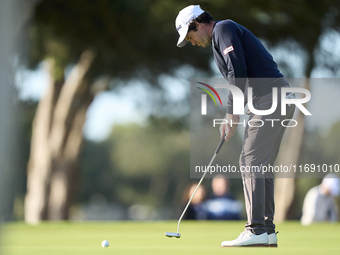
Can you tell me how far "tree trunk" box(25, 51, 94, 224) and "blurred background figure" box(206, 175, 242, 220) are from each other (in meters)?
6.34

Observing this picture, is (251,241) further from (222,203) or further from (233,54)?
(222,203)

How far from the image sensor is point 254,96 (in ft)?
13.6

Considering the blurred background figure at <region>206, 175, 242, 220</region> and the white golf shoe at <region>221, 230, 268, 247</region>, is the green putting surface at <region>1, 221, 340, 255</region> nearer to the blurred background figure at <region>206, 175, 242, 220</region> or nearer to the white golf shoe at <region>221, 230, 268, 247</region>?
the white golf shoe at <region>221, 230, 268, 247</region>

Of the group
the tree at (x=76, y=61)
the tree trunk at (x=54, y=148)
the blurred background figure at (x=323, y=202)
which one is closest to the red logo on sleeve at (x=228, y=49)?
the tree at (x=76, y=61)

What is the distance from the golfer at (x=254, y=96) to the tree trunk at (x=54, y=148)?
474 inches

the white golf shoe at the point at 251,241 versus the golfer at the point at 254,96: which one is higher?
the golfer at the point at 254,96

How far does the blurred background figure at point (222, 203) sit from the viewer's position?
991 centimetres

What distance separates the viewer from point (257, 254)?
11.0ft

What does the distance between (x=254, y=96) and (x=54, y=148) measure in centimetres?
1281

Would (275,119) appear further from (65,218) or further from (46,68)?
(65,218)

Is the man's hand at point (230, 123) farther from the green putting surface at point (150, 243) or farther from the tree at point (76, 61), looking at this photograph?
the tree at point (76, 61)

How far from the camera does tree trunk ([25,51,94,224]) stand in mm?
16250

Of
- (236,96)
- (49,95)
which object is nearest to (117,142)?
(49,95)

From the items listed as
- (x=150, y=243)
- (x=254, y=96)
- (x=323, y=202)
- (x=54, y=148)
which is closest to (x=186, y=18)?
(x=254, y=96)
